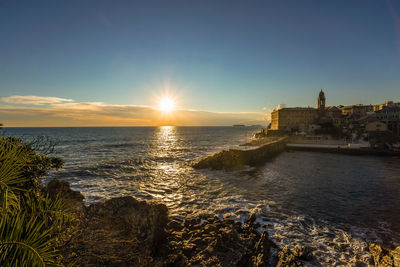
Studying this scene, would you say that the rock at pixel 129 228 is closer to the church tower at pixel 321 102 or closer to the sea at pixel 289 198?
the sea at pixel 289 198

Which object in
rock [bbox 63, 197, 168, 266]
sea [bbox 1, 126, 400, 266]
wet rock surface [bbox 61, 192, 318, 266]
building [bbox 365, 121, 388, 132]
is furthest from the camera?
building [bbox 365, 121, 388, 132]

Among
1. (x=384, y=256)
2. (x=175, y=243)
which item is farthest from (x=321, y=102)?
(x=175, y=243)

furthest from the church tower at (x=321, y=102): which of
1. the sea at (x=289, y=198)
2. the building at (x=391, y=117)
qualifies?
the sea at (x=289, y=198)

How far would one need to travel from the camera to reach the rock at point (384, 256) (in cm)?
727

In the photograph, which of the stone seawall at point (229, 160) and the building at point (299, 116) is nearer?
the stone seawall at point (229, 160)

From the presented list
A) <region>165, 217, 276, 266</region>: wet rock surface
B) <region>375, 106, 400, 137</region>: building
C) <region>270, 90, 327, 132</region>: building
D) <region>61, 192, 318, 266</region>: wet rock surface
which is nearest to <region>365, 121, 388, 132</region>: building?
<region>375, 106, 400, 137</region>: building

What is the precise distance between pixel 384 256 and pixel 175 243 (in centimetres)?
968

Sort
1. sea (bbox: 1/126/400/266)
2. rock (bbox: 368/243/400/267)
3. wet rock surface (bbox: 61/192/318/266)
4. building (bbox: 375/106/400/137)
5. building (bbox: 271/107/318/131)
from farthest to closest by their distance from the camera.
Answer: building (bbox: 271/107/318/131)
building (bbox: 375/106/400/137)
sea (bbox: 1/126/400/266)
rock (bbox: 368/243/400/267)
wet rock surface (bbox: 61/192/318/266)

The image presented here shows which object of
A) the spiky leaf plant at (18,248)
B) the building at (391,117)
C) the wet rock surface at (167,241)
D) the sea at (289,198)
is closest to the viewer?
the spiky leaf plant at (18,248)

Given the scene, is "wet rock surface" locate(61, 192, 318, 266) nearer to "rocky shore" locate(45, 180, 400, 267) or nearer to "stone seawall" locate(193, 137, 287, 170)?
"rocky shore" locate(45, 180, 400, 267)

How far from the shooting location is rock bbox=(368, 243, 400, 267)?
727 cm

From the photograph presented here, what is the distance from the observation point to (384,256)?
25.4 feet

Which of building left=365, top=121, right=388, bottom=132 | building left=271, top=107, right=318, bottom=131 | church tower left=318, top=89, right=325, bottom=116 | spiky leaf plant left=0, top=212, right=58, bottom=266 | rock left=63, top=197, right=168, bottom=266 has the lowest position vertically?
rock left=63, top=197, right=168, bottom=266

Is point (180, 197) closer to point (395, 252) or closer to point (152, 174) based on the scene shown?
point (152, 174)
